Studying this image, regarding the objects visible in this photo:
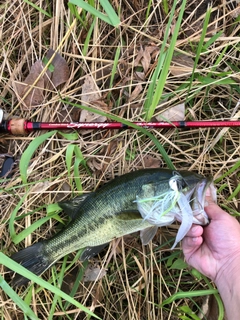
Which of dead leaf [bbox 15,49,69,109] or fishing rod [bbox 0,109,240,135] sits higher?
dead leaf [bbox 15,49,69,109]

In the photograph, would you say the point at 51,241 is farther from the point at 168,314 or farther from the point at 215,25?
the point at 215,25

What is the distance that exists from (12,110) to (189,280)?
6.62ft

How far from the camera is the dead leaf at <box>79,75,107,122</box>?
2.96 meters

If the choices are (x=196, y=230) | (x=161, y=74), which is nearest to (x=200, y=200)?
(x=196, y=230)

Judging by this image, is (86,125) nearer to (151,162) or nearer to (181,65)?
(151,162)

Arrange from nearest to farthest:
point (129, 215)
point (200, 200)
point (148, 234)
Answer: point (200, 200) → point (129, 215) → point (148, 234)

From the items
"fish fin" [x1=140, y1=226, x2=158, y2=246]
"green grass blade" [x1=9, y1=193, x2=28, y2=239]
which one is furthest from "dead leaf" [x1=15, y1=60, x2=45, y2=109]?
"fish fin" [x1=140, y1=226, x2=158, y2=246]

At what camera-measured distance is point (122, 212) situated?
2.45 metres

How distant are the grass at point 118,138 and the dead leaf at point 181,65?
0.02 meters

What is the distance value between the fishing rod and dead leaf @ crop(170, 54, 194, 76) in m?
0.46

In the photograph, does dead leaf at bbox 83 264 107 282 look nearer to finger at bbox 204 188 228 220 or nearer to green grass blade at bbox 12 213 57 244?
green grass blade at bbox 12 213 57 244

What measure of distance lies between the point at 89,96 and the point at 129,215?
108 cm

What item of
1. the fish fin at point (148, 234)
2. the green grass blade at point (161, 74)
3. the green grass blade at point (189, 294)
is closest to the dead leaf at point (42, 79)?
the green grass blade at point (161, 74)

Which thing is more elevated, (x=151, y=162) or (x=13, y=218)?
(x=151, y=162)
